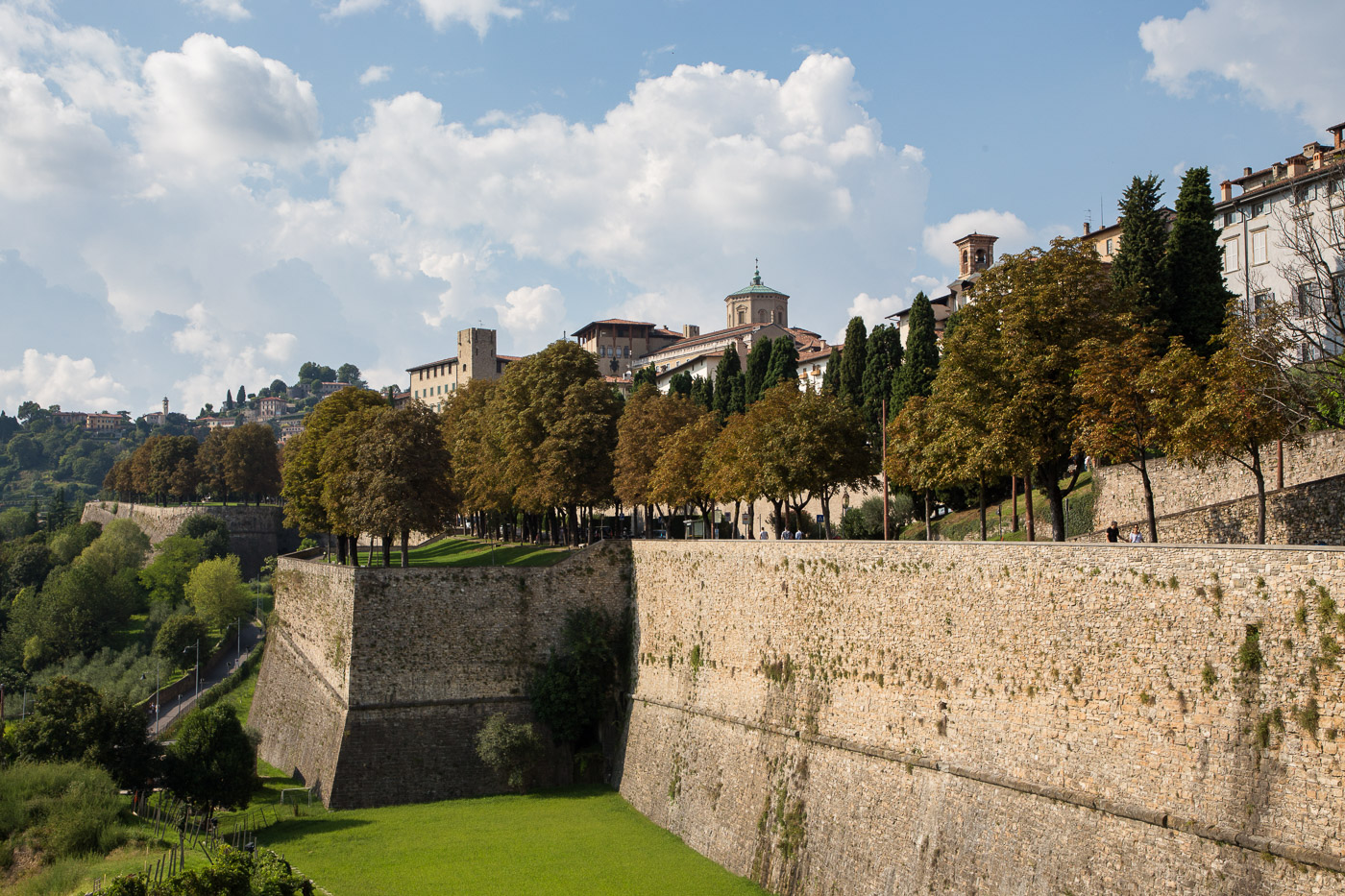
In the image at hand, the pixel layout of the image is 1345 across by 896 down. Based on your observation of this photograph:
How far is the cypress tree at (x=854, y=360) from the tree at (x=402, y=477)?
27.9 m

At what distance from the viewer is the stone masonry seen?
59.8 feet

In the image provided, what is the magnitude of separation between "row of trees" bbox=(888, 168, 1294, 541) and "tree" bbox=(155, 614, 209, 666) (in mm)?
60867

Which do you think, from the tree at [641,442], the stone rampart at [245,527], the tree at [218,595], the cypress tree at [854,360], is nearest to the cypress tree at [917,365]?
the cypress tree at [854,360]

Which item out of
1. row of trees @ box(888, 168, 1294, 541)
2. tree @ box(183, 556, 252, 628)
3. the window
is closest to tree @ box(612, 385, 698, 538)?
row of trees @ box(888, 168, 1294, 541)

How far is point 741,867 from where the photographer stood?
30859 millimetres

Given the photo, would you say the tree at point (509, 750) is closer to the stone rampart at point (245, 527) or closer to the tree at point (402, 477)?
the tree at point (402, 477)

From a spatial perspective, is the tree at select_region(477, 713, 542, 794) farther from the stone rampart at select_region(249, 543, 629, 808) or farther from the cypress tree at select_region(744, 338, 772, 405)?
the cypress tree at select_region(744, 338, 772, 405)

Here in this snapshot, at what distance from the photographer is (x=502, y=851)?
33.4 m

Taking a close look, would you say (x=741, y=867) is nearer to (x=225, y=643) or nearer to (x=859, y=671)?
(x=859, y=671)

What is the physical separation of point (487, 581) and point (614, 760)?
28.8 ft

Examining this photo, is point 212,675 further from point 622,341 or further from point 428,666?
point 622,341

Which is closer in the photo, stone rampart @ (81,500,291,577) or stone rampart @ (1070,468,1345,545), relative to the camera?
stone rampart @ (1070,468,1345,545)

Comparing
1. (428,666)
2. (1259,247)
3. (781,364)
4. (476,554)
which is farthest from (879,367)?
(428,666)

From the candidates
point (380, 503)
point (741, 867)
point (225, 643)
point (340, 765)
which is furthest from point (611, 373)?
point (741, 867)
